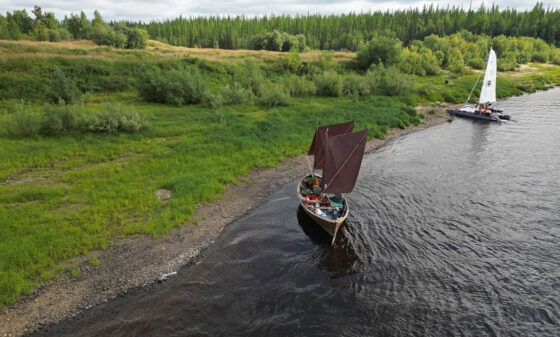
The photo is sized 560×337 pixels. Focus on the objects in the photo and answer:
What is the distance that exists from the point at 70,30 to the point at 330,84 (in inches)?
4393

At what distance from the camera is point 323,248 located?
1850 cm

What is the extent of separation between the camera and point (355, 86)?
54094 mm

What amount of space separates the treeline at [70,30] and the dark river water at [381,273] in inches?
3093

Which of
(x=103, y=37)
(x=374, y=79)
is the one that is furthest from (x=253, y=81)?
(x=103, y=37)

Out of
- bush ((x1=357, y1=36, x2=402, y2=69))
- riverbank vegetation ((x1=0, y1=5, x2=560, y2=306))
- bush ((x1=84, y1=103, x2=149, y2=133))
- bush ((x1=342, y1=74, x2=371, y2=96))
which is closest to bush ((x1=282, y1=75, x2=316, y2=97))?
riverbank vegetation ((x1=0, y1=5, x2=560, y2=306))

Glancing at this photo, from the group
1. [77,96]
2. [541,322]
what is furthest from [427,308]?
[77,96]

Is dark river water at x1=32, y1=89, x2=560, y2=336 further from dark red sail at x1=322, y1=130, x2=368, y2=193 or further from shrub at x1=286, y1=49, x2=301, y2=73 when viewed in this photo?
shrub at x1=286, y1=49, x2=301, y2=73

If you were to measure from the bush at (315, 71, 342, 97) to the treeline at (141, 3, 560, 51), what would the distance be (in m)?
94.1

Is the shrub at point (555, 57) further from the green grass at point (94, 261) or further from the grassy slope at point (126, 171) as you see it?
the green grass at point (94, 261)

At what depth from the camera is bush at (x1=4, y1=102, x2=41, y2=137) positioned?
27922 mm

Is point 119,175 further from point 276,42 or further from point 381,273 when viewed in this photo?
point 276,42

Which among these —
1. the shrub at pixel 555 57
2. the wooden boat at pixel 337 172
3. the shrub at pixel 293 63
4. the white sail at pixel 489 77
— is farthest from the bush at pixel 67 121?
the shrub at pixel 555 57

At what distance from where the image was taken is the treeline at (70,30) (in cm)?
8000

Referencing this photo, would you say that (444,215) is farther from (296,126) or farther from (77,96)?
(77,96)
